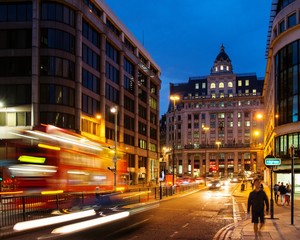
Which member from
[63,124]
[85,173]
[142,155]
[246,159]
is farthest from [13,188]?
[246,159]

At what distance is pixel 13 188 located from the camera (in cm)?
2292

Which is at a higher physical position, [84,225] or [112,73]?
[112,73]

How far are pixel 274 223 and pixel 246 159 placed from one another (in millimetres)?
158677

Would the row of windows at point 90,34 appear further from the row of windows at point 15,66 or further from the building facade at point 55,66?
the row of windows at point 15,66

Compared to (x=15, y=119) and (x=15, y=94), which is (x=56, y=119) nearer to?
(x=15, y=119)

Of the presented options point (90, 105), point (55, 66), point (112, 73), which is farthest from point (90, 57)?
point (112, 73)

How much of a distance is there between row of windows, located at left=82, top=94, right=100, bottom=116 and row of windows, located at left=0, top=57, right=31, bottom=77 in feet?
32.4

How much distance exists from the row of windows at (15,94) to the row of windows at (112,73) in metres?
19.1

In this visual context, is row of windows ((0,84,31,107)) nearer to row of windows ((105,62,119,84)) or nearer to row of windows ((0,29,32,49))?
row of windows ((0,29,32,49))

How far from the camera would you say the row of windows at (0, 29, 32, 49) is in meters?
59.3

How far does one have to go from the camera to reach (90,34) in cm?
6856

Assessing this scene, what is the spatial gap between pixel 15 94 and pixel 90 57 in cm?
1430

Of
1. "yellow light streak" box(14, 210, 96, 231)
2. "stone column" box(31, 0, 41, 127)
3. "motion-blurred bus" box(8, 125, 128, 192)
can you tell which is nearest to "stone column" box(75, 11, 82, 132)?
"stone column" box(31, 0, 41, 127)

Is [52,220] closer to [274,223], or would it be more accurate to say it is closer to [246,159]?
[274,223]
